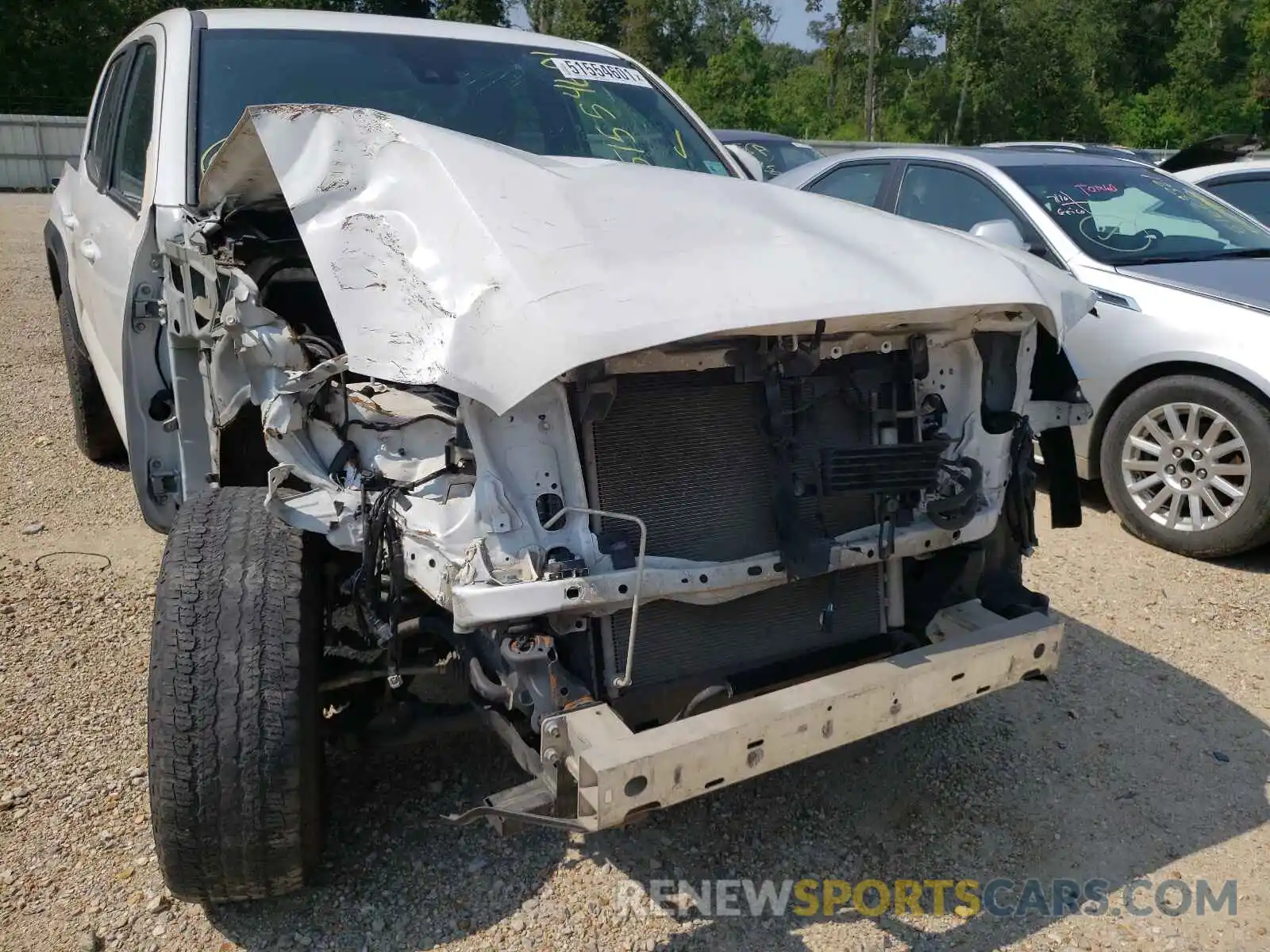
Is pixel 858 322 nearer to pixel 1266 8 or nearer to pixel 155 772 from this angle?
pixel 155 772

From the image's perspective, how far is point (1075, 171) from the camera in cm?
A: 560

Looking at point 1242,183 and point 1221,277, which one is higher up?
point 1242,183

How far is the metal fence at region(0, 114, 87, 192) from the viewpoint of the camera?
22500mm

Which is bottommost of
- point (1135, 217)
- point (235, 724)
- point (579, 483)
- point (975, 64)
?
point (235, 724)

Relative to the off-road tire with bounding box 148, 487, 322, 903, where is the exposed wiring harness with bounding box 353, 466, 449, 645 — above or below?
above

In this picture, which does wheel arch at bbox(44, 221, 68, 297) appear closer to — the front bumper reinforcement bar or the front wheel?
the front bumper reinforcement bar

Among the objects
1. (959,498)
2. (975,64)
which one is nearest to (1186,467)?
(959,498)

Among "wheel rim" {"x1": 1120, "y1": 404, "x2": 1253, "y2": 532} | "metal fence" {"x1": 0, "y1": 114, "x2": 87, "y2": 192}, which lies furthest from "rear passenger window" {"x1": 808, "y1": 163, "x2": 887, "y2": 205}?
"metal fence" {"x1": 0, "y1": 114, "x2": 87, "y2": 192}

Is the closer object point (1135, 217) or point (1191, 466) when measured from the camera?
point (1191, 466)

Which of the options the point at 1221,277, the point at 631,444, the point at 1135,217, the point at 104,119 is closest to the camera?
the point at 631,444

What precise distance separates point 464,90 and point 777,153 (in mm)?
9204

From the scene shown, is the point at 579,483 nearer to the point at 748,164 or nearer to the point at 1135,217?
the point at 748,164

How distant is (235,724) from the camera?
7.28 feet

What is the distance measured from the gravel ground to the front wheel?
0.65 meters
